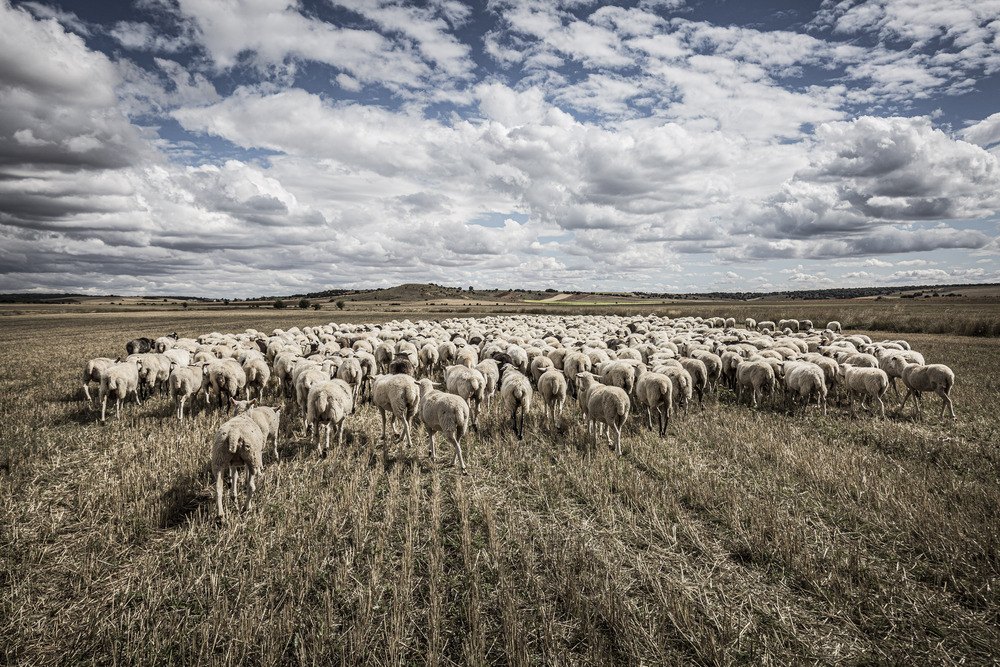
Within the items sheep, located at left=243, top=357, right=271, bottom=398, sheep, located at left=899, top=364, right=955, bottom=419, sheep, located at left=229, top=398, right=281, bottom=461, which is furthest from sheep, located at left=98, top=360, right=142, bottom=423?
sheep, located at left=899, top=364, right=955, bottom=419

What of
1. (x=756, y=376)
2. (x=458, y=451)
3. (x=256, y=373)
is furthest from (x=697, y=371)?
(x=256, y=373)

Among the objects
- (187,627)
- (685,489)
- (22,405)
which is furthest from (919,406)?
(22,405)

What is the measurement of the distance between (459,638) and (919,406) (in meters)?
16.5

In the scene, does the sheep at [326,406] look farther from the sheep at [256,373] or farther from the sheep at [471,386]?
the sheep at [256,373]

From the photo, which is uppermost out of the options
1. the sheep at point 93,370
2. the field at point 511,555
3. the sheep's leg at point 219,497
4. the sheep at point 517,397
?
the sheep at point 93,370

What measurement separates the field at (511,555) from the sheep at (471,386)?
76.0 inches

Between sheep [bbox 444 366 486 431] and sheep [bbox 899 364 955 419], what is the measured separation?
42.6ft

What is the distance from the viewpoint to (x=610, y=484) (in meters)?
7.36

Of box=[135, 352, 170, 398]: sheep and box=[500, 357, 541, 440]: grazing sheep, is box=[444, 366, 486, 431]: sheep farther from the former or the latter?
box=[135, 352, 170, 398]: sheep

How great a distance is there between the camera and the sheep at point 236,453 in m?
6.32

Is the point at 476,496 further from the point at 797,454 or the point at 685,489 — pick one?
the point at 797,454

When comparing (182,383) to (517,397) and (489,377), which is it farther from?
(517,397)

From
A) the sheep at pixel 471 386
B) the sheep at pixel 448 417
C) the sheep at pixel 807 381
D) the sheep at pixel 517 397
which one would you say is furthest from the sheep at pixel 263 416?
the sheep at pixel 807 381

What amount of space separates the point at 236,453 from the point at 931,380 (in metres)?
17.8
